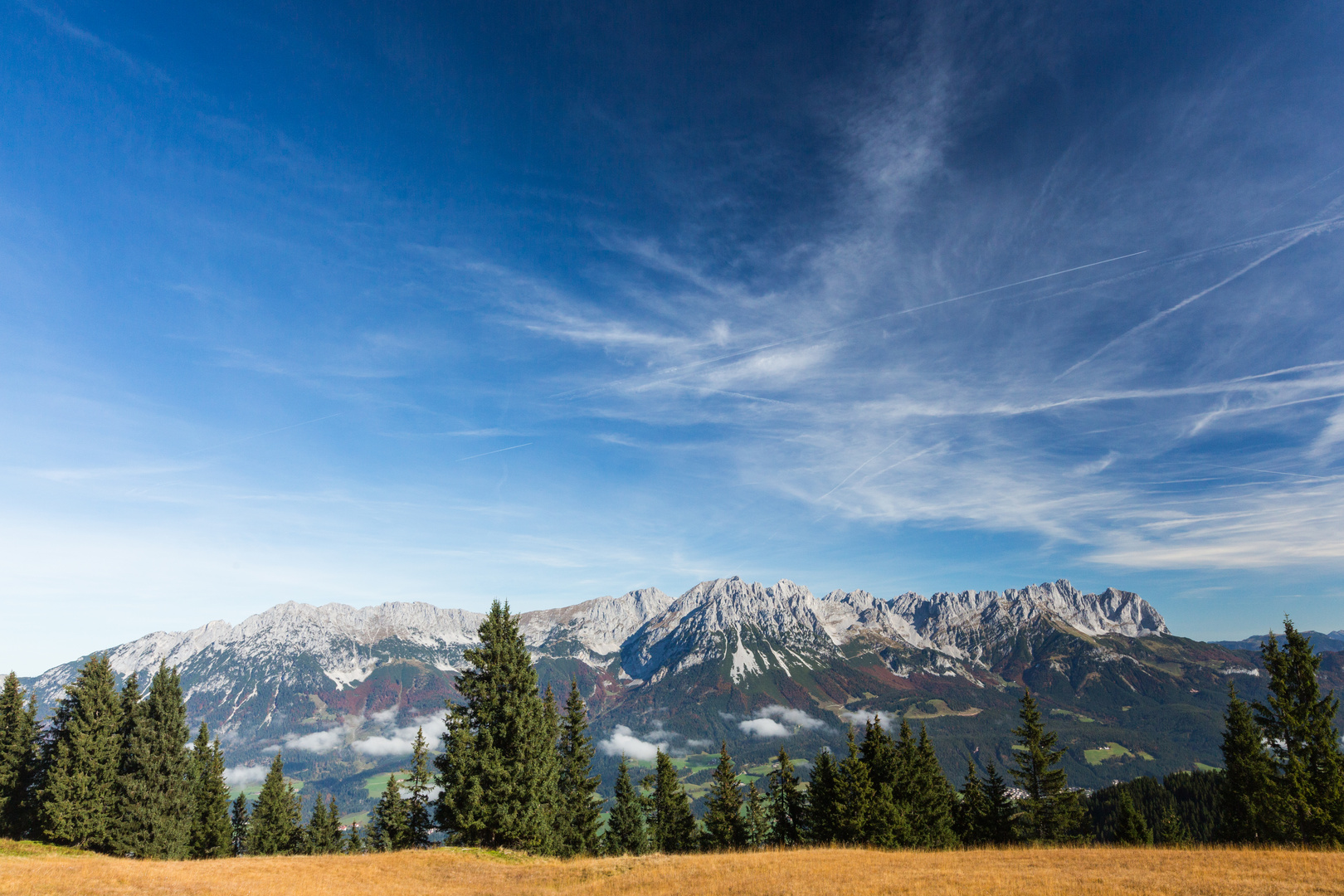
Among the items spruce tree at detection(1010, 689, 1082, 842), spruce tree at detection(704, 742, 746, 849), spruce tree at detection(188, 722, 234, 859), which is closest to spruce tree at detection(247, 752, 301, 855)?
spruce tree at detection(188, 722, 234, 859)

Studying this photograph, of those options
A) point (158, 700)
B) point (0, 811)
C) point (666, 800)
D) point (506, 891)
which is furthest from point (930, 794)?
point (0, 811)

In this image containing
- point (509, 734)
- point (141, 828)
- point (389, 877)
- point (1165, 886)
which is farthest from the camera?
point (141, 828)

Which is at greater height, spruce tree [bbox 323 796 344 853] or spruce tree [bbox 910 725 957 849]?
spruce tree [bbox 910 725 957 849]

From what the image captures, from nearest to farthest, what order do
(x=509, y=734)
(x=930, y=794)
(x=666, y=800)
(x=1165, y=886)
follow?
(x=1165, y=886) → (x=509, y=734) → (x=930, y=794) → (x=666, y=800)

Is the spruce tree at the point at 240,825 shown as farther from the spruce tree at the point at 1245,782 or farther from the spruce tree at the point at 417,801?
the spruce tree at the point at 1245,782

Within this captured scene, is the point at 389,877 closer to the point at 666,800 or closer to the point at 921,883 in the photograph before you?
the point at 921,883

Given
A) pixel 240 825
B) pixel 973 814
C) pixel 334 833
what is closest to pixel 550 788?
pixel 973 814

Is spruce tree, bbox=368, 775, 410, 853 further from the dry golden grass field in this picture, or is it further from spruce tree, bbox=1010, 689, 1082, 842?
spruce tree, bbox=1010, 689, 1082, 842

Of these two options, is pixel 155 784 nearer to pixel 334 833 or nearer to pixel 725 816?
pixel 334 833

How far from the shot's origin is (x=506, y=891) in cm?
2522

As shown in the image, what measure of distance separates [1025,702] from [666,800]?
41.6m

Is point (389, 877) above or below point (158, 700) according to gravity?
below

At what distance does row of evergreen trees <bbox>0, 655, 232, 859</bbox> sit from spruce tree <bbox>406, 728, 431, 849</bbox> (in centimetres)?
1936

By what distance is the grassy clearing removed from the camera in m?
21.1
